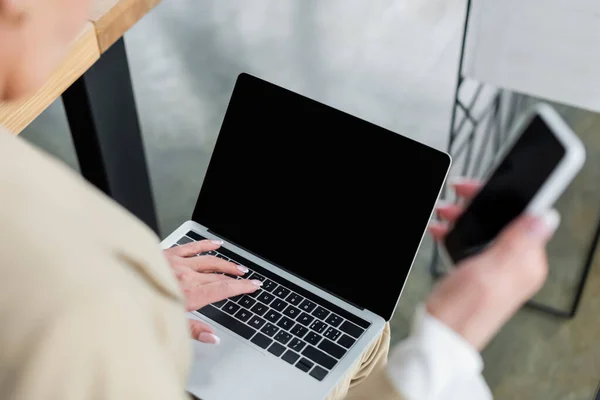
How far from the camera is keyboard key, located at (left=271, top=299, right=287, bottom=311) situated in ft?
3.22

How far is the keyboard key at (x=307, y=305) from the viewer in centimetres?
98

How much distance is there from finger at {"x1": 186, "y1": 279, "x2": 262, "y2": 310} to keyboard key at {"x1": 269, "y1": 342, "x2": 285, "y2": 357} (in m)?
0.08

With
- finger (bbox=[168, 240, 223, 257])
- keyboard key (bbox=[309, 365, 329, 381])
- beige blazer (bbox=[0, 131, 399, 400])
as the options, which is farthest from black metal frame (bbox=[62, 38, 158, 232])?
beige blazer (bbox=[0, 131, 399, 400])

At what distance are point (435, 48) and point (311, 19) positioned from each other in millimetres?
373

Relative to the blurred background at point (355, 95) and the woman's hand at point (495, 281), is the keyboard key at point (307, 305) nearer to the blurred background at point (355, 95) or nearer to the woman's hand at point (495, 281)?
the woman's hand at point (495, 281)

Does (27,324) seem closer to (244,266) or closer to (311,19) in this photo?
(244,266)

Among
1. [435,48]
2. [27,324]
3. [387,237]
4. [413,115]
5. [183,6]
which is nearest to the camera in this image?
[27,324]

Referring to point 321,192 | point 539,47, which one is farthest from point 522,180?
point 539,47

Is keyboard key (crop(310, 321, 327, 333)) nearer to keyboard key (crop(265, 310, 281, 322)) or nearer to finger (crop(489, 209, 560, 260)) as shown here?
keyboard key (crop(265, 310, 281, 322))

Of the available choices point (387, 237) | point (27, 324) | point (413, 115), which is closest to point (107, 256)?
point (27, 324)

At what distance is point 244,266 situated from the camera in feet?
3.35

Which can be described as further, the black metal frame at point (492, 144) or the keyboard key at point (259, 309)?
the black metal frame at point (492, 144)

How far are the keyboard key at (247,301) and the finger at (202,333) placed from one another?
7 cm

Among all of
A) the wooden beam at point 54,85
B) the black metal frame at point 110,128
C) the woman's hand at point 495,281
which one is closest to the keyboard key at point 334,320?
the woman's hand at point 495,281
